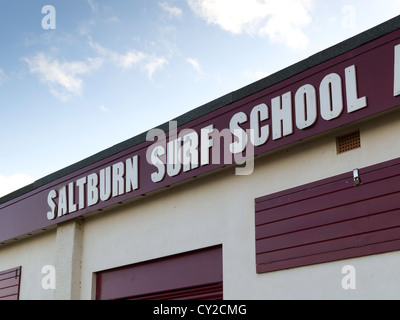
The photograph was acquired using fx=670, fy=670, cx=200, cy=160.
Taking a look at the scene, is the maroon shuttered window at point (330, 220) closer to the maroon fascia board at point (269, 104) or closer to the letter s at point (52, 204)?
the maroon fascia board at point (269, 104)

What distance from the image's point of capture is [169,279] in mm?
11273

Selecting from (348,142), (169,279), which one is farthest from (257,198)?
(169,279)

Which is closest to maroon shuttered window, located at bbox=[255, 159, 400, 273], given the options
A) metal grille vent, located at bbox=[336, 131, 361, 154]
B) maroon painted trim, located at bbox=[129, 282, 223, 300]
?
metal grille vent, located at bbox=[336, 131, 361, 154]

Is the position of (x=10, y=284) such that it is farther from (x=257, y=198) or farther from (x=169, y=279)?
(x=257, y=198)

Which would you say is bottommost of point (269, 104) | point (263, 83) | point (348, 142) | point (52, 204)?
point (348, 142)

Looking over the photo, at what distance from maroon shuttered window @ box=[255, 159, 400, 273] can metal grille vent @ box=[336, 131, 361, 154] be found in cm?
40

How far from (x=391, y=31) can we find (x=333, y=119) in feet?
4.39

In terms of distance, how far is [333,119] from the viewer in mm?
8922

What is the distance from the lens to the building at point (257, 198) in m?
8.54

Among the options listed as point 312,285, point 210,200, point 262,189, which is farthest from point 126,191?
point 312,285

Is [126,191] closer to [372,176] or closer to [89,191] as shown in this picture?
[89,191]

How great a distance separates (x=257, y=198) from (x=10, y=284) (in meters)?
7.31

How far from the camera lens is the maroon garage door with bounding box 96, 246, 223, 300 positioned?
10.6 meters

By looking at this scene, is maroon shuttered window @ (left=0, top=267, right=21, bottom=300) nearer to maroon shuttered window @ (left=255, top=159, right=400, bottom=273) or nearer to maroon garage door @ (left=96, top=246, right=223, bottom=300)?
maroon garage door @ (left=96, top=246, right=223, bottom=300)
